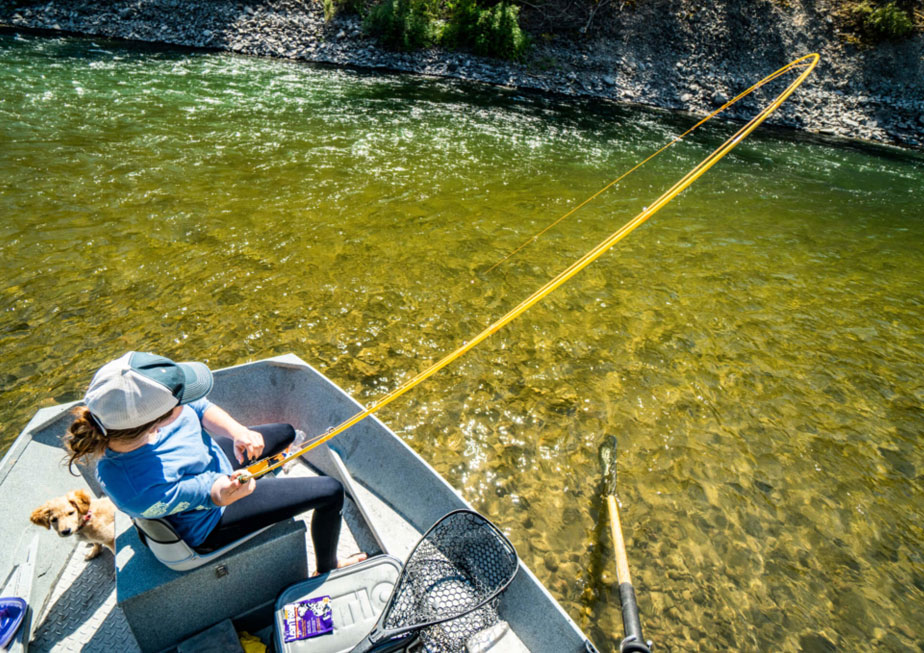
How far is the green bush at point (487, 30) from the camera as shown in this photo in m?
23.3

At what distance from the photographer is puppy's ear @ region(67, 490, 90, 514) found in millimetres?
3215

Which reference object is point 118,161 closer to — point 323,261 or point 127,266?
point 127,266

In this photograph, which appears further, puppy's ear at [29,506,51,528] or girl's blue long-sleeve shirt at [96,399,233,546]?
puppy's ear at [29,506,51,528]

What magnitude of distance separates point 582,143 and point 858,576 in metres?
14.8

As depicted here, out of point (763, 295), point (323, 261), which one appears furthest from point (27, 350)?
point (763, 295)

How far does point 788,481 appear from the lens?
532cm

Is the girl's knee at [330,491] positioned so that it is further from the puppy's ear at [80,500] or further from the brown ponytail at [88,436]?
the puppy's ear at [80,500]

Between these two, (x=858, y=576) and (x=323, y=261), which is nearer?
(x=858, y=576)

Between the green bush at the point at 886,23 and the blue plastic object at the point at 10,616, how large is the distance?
36.8 metres

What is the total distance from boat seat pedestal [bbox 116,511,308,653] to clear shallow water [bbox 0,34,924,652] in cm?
208

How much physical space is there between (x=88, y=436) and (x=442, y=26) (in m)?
27.0

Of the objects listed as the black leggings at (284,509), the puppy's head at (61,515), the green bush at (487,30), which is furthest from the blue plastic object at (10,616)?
the green bush at (487,30)

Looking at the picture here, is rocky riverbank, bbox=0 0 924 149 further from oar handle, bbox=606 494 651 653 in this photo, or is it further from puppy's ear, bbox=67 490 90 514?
puppy's ear, bbox=67 490 90 514

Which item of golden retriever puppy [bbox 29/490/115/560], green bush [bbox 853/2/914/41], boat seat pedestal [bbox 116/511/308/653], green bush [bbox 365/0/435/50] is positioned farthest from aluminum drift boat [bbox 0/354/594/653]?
green bush [bbox 853/2/914/41]
